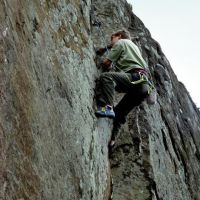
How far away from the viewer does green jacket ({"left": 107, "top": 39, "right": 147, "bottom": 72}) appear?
10156 millimetres

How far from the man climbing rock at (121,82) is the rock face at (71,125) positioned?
0.23 m

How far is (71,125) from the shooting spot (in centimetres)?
830

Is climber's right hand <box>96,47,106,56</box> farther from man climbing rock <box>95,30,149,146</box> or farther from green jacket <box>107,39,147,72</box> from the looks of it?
green jacket <box>107,39,147,72</box>

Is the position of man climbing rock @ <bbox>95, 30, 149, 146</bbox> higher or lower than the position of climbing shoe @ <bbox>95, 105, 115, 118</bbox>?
higher

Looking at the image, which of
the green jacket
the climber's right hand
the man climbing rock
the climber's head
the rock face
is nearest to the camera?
the rock face

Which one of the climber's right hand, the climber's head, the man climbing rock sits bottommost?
the man climbing rock

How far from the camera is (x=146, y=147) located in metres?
10.8

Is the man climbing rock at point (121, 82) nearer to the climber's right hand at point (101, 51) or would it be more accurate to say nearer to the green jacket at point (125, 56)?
the green jacket at point (125, 56)

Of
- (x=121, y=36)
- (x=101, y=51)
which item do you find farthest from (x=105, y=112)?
(x=121, y=36)

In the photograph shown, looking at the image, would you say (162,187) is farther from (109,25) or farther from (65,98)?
(109,25)

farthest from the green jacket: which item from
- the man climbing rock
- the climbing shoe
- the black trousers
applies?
the climbing shoe

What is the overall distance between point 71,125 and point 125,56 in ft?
8.35

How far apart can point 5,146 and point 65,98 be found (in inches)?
96.0

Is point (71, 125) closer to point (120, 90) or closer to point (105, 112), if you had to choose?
point (105, 112)
